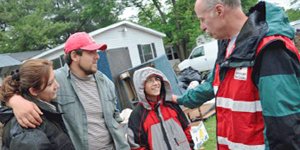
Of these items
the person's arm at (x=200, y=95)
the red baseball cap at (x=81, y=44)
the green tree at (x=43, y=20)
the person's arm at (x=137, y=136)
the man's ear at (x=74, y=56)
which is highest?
the green tree at (x=43, y=20)

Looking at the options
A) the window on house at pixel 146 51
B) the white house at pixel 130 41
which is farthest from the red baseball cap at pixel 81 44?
the window on house at pixel 146 51

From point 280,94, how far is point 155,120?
1.80 m

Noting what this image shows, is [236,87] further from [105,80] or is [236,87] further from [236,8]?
[105,80]

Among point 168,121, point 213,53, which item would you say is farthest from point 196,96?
point 213,53

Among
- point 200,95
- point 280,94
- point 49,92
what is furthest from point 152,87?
point 280,94

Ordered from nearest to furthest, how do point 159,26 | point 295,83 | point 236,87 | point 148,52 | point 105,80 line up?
point 295,83
point 236,87
point 105,80
point 148,52
point 159,26

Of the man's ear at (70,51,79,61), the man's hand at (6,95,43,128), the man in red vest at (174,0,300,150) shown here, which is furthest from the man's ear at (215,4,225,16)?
the man's ear at (70,51,79,61)

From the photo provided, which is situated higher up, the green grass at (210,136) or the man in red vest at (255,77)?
the man in red vest at (255,77)

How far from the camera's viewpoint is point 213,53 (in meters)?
19.3

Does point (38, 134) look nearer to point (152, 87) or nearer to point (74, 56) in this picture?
point (74, 56)

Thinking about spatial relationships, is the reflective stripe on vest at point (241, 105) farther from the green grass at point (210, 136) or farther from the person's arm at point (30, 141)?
the green grass at point (210, 136)

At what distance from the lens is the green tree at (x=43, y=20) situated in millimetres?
25703

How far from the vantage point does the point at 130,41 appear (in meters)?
21.4

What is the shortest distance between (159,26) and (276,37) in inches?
1031
